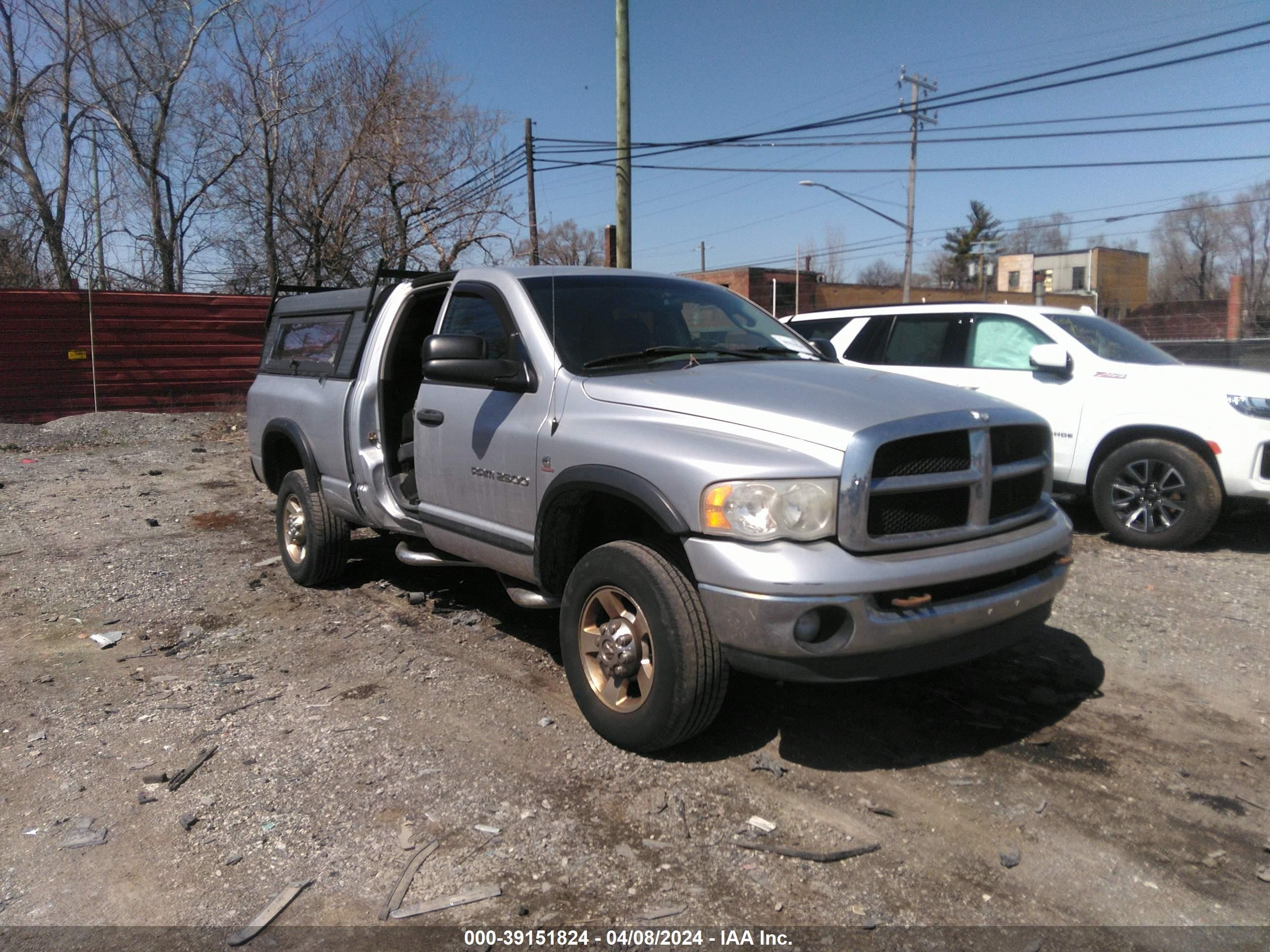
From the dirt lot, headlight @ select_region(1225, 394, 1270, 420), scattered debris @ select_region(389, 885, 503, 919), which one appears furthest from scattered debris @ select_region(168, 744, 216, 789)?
headlight @ select_region(1225, 394, 1270, 420)

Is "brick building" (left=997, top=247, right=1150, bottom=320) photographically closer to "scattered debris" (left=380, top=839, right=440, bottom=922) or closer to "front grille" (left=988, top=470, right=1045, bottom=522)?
"front grille" (left=988, top=470, right=1045, bottom=522)

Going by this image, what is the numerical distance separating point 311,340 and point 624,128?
27.8 ft

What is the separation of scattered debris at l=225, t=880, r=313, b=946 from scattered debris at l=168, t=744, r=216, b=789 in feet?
3.07

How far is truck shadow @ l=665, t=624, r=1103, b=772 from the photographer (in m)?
3.70

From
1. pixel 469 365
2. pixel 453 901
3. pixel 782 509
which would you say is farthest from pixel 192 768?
pixel 782 509

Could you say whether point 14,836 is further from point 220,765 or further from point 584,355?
point 584,355

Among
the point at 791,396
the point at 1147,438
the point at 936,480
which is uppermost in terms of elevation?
the point at 791,396

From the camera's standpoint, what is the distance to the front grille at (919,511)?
3201 mm

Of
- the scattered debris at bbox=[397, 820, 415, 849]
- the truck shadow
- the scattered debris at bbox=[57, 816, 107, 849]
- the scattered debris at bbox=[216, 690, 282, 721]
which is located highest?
the truck shadow

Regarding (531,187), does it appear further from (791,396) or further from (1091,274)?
(1091,274)

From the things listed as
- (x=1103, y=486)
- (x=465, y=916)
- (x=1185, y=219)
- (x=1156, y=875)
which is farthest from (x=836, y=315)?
(x=1185, y=219)

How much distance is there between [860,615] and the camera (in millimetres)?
3045

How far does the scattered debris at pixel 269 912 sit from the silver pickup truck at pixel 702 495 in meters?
1.26

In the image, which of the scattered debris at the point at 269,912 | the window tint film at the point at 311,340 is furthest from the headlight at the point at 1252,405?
the scattered debris at the point at 269,912
